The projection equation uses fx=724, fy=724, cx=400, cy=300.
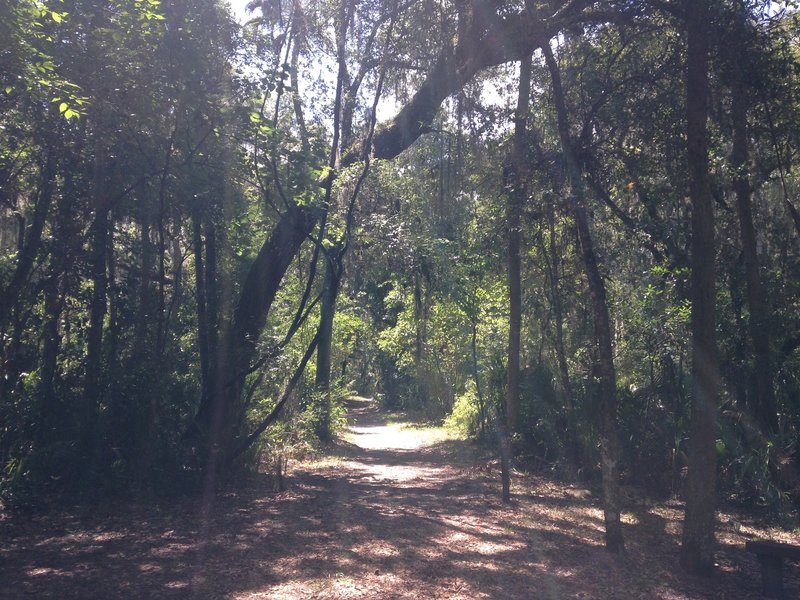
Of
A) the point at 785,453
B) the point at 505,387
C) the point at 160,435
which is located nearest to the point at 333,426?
the point at 505,387

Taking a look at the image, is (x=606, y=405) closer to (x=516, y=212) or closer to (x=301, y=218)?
(x=516, y=212)

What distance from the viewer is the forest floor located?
22.7 feet

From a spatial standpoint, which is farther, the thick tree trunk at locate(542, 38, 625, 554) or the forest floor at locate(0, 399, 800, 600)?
the thick tree trunk at locate(542, 38, 625, 554)

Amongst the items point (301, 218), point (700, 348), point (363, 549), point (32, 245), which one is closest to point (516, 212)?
point (700, 348)

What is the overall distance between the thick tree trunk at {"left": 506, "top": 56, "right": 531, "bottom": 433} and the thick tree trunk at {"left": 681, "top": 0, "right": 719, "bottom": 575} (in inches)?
94.4

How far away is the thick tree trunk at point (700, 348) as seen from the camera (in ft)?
24.8

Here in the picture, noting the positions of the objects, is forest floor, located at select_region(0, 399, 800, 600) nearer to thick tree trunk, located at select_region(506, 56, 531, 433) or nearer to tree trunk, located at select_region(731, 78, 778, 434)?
tree trunk, located at select_region(731, 78, 778, 434)

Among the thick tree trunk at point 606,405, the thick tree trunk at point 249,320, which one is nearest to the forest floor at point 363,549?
the thick tree trunk at point 606,405

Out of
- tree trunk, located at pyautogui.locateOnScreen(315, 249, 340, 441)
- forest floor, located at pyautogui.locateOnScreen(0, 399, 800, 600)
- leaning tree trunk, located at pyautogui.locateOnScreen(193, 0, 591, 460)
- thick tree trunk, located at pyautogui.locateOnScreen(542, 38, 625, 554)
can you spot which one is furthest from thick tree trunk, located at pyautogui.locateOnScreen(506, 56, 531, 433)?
tree trunk, located at pyautogui.locateOnScreen(315, 249, 340, 441)

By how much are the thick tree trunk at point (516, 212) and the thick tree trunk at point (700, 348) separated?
2398 mm

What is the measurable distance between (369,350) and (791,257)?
28294 mm

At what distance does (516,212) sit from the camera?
9953mm

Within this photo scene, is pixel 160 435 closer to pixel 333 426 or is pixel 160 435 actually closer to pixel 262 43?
pixel 262 43

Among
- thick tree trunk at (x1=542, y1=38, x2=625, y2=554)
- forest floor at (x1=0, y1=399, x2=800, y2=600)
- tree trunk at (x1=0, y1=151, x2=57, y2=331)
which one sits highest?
tree trunk at (x1=0, y1=151, x2=57, y2=331)
